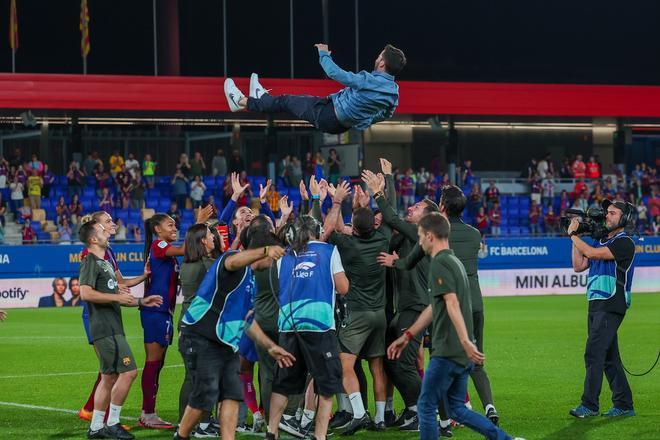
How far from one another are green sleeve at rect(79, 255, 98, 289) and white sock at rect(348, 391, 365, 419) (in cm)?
265

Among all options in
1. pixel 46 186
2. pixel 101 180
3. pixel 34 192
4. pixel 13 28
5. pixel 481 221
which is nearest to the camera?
pixel 34 192

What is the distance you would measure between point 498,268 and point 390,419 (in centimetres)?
2171

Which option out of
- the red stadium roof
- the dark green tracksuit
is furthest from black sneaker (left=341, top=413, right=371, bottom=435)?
the red stadium roof

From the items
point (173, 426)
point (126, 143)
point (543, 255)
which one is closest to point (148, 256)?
point (173, 426)

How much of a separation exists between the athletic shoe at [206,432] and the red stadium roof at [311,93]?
2621cm

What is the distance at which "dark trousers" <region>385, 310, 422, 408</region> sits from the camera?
1097 centimetres

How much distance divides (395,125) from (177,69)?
31.6 feet

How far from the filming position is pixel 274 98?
10641 millimetres

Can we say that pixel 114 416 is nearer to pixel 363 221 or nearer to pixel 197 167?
pixel 363 221

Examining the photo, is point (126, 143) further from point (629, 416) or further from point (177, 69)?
point (629, 416)

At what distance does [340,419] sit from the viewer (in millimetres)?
11125

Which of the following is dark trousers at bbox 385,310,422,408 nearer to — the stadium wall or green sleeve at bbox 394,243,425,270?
green sleeve at bbox 394,243,425,270

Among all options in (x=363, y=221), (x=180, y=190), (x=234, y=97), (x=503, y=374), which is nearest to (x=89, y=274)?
(x=234, y=97)

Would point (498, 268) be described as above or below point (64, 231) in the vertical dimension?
below
